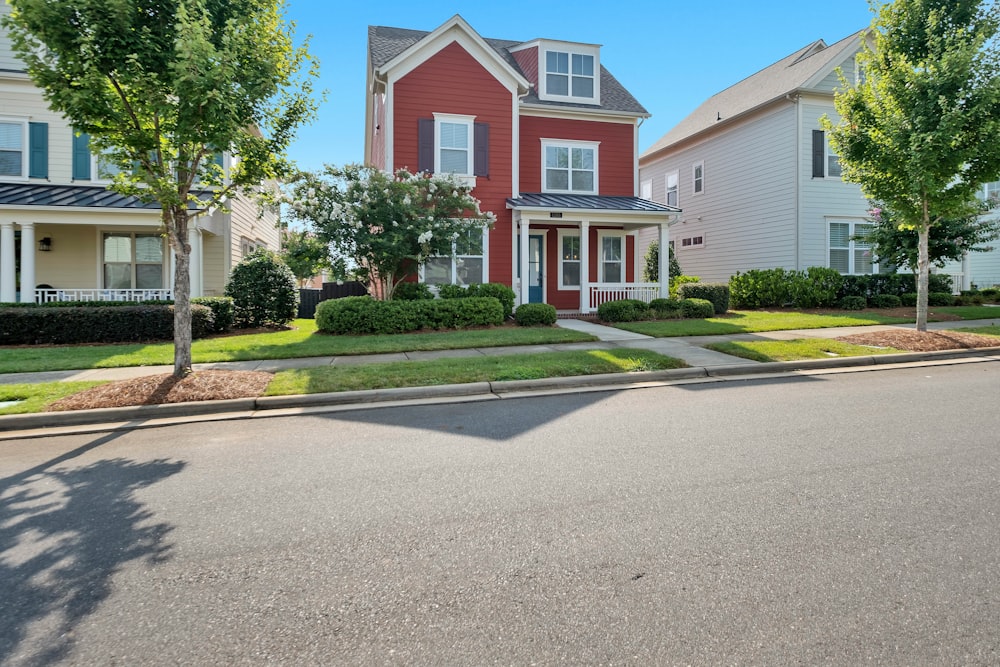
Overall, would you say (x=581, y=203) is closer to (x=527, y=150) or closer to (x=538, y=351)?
(x=527, y=150)

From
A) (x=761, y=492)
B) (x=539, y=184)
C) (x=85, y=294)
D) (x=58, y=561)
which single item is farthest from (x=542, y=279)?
(x=58, y=561)

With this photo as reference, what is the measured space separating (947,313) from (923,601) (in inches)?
667

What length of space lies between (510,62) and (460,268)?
26.4ft

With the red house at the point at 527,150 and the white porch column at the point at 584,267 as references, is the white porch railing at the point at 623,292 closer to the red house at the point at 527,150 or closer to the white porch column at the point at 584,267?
the red house at the point at 527,150

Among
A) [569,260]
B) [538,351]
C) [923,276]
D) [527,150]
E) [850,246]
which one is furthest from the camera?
[850,246]

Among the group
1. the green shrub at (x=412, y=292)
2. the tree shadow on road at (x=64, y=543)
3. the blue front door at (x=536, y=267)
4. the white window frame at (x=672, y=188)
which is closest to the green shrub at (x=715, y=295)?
the blue front door at (x=536, y=267)

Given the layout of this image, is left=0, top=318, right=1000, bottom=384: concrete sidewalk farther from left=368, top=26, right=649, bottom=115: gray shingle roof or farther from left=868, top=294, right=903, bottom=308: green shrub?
left=368, top=26, right=649, bottom=115: gray shingle roof

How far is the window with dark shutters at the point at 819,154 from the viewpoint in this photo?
19828 millimetres

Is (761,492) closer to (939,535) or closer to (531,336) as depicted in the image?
(939,535)

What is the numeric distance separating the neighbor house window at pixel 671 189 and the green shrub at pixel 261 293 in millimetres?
17801

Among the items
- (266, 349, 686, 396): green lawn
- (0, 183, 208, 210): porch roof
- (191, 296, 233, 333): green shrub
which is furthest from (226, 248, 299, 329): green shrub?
(266, 349, 686, 396): green lawn

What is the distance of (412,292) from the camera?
51.4 ft

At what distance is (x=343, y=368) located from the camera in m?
8.73

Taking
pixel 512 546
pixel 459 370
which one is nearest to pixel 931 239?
pixel 459 370
